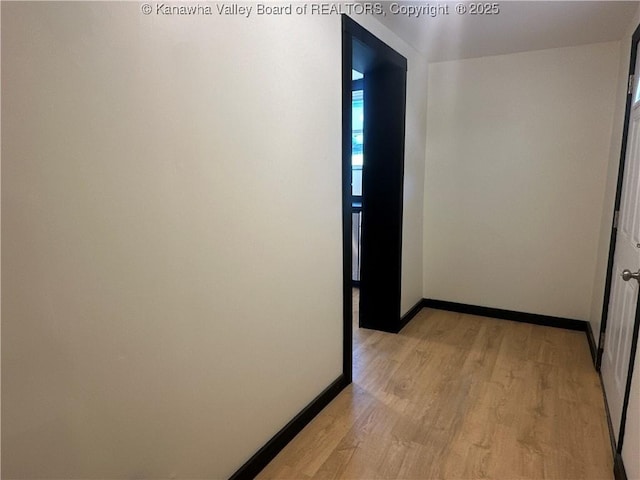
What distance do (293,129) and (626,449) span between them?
1945mm

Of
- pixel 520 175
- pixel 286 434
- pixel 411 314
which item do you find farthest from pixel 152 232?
pixel 520 175

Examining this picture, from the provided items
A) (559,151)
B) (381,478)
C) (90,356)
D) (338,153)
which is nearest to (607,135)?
(559,151)

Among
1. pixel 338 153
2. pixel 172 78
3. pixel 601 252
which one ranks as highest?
pixel 172 78

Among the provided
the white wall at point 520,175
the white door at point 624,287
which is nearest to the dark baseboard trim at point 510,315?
the white wall at point 520,175

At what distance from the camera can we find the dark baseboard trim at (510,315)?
10.8ft

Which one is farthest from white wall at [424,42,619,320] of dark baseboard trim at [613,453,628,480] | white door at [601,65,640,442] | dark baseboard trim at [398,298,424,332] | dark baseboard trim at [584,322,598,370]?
dark baseboard trim at [613,453,628,480]

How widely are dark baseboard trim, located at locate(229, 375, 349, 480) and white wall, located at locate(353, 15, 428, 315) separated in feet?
3.99

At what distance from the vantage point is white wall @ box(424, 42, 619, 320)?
119 inches

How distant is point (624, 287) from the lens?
205 centimetres

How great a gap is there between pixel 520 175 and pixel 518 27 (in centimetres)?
115

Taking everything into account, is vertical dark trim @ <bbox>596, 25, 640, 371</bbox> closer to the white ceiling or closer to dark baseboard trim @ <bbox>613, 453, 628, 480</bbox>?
the white ceiling

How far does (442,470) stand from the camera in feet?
5.85

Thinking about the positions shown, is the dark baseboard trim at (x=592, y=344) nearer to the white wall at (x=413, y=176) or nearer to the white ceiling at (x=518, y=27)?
the white wall at (x=413, y=176)

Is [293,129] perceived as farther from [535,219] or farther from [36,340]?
[535,219]
